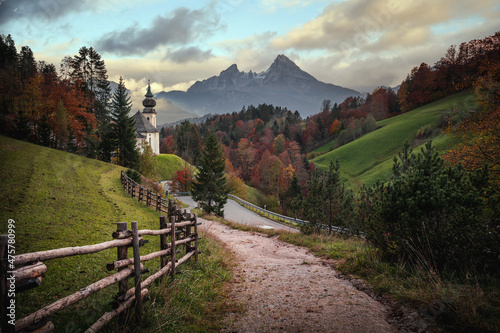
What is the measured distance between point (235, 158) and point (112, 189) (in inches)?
3044

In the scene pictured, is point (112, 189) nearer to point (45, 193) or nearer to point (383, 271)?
point (45, 193)

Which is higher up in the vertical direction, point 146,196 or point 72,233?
point 72,233

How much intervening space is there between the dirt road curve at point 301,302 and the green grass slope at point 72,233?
81 cm

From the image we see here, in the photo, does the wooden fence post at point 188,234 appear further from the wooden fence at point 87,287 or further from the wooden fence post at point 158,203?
the wooden fence post at point 158,203

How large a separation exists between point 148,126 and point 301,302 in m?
75.3

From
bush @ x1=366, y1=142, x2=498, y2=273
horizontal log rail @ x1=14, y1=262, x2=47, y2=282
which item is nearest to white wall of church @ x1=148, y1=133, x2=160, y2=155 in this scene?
bush @ x1=366, y1=142, x2=498, y2=273

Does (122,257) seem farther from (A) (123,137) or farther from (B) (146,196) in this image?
(A) (123,137)

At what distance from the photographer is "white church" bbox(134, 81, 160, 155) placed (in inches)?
2759

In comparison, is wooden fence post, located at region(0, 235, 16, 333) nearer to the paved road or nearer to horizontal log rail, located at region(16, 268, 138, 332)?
horizontal log rail, located at region(16, 268, 138, 332)

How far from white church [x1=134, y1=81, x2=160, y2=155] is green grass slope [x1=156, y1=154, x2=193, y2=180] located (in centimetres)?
389

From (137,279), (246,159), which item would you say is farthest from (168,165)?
(137,279)

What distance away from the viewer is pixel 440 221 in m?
6.38

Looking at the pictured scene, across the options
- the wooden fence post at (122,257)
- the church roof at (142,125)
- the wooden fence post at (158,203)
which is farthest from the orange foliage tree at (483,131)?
the church roof at (142,125)

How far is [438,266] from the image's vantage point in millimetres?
6250
